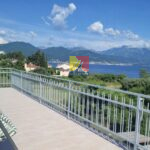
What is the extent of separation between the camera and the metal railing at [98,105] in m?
3.79

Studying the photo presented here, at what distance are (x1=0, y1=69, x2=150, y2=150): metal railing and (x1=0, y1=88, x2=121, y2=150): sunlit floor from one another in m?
0.22

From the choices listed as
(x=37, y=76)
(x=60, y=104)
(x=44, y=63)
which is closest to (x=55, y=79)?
(x=60, y=104)

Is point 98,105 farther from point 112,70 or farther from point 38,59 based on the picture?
point 112,70

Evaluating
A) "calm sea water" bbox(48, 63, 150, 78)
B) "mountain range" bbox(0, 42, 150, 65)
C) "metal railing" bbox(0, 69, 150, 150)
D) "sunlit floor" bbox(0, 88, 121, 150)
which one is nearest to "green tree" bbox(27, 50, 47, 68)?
"calm sea water" bbox(48, 63, 150, 78)

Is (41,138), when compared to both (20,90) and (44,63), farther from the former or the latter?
(44,63)

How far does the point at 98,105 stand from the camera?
4613 millimetres

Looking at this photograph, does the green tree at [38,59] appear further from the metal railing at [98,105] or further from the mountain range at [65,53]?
the metal railing at [98,105]

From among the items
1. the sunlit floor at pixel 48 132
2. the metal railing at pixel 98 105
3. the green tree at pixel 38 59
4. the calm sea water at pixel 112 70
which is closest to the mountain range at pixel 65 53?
the calm sea water at pixel 112 70

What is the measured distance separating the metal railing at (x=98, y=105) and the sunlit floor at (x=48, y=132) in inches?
8.6

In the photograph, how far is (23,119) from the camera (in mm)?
5738

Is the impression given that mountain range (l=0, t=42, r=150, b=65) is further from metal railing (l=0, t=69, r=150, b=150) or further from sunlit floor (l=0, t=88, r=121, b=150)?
sunlit floor (l=0, t=88, r=121, b=150)

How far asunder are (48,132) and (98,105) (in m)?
1.22

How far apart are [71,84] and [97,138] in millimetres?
1722

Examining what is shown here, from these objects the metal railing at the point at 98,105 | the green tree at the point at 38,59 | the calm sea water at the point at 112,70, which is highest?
the green tree at the point at 38,59
